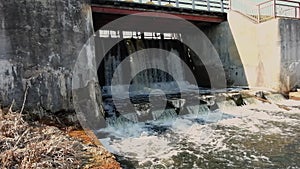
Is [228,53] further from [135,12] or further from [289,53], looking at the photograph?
[135,12]

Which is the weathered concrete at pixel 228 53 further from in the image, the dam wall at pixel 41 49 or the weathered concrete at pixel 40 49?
the weathered concrete at pixel 40 49

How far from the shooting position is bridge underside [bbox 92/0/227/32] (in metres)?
8.74

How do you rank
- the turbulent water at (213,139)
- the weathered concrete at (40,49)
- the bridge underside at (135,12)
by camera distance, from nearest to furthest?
the turbulent water at (213,139)
the weathered concrete at (40,49)
the bridge underside at (135,12)

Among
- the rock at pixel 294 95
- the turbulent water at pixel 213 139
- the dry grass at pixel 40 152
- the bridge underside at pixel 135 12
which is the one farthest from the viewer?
the rock at pixel 294 95

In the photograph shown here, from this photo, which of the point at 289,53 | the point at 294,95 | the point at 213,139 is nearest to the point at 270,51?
the point at 289,53

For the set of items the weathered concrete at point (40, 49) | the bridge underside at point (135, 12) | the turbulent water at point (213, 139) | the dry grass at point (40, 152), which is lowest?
the turbulent water at point (213, 139)

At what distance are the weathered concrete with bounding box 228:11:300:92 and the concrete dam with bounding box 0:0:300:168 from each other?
0.04m

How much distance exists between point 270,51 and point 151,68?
5.50 m

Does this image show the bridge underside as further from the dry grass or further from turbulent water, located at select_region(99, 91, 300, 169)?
the dry grass

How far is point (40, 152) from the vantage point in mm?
3066

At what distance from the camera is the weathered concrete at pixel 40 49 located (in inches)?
204

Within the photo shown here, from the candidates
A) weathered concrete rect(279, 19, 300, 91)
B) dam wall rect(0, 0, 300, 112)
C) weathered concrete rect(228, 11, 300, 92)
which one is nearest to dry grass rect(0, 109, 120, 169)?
dam wall rect(0, 0, 300, 112)

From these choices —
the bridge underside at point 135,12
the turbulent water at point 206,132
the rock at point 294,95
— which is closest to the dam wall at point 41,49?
the turbulent water at point 206,132

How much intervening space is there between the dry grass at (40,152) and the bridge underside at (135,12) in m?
5.66
